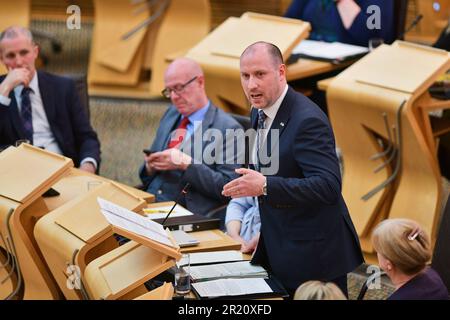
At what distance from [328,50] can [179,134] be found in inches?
57.6

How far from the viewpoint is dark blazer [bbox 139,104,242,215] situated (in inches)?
164

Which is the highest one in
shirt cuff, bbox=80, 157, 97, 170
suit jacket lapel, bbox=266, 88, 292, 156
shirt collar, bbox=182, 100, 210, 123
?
suit jacket lapel, bbox=266, 88, 292, 156

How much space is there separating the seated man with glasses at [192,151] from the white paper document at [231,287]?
1.02 metres

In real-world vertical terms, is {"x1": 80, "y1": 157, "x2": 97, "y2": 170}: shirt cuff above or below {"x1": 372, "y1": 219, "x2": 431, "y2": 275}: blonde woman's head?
below

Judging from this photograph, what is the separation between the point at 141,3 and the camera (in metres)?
7.59

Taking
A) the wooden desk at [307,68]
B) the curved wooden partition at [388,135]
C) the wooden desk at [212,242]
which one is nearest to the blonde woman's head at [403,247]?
the wooden desk at [212,242]

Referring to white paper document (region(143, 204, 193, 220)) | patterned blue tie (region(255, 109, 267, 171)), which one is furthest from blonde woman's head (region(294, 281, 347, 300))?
white paper document (region(143, 204, 193, 220))

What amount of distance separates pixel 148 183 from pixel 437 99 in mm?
1515

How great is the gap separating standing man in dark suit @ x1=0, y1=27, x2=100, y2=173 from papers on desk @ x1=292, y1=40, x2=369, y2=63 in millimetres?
1419

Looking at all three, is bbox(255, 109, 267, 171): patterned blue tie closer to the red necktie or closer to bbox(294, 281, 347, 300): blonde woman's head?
bbox(294, 281, 347, 300): blonde woman's head

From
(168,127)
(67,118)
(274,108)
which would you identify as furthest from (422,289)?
(67,118)

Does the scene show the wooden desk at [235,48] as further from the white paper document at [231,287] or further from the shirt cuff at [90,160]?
the white paper document at [231,287]

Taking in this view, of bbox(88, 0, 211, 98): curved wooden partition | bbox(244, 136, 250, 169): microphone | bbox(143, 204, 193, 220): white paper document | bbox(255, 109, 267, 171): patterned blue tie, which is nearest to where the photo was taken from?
bbox(255, 109, 267, 171): patterned blue tie

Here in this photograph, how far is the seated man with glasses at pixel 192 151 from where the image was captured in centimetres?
420
